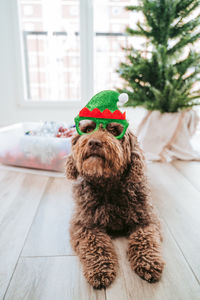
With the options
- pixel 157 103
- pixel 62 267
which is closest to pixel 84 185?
pixel 62 267

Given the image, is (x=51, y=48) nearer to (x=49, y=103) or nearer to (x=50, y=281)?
(x=49, y=103)

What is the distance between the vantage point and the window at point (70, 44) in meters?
3.94

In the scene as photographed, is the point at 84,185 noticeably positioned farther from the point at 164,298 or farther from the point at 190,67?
the point at 190,67

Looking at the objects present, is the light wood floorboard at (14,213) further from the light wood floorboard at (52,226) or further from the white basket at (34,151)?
the white basket at (34,151)

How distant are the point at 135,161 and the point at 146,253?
0.44 metres

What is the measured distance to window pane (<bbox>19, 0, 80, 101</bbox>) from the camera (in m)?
4.04

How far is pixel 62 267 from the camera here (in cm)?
109

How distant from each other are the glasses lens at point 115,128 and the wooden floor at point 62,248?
58 centimetres

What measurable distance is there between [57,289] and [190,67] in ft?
7.80

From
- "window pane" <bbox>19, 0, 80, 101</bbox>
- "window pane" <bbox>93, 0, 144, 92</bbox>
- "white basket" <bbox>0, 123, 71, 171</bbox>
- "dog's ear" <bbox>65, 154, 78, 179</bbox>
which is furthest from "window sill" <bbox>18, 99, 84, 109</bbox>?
"dog's ear" <bbox>65, 154, 78, 179</bbox>

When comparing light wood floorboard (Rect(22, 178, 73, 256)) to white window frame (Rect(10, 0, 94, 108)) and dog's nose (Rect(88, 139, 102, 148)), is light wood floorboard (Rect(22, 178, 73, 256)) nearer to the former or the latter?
dog's nose (Rect(88, 139, 102, 148))

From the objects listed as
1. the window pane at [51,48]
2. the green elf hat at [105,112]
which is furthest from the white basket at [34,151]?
the window pane at [51,48]

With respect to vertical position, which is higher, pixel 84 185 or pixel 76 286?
pixel 84 185

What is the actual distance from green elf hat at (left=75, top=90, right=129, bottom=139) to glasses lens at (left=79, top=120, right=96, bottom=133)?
3cm
